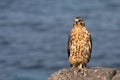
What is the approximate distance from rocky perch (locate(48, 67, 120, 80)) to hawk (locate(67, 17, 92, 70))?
684 millimetres

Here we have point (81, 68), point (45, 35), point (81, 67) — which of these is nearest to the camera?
point (81, 68)

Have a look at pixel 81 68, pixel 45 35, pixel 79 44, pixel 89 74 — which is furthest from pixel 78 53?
pixel 45 35

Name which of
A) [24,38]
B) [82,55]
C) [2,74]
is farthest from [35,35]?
[82,55]

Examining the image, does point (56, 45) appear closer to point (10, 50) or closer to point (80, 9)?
point (10, 50)

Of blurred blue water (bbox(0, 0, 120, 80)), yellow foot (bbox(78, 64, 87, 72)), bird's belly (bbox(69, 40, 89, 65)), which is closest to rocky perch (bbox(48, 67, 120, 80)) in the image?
yellow foot (bbox(78, 64, 87, 72))

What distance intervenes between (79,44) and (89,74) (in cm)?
121

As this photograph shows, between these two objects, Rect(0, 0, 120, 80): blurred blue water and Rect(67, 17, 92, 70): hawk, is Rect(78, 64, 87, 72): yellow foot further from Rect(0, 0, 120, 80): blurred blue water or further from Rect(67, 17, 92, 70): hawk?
Rect(0, 0, 120, 80): blurred blue water

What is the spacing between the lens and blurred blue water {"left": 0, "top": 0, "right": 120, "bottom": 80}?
45844mm

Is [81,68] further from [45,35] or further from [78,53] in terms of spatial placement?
[45,35]

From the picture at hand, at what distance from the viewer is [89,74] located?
1791 cm

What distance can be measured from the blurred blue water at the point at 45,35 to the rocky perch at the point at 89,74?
23.0 metres

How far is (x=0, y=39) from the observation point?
5312 cm

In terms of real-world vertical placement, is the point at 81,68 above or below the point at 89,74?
above

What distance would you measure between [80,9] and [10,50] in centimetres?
1089
